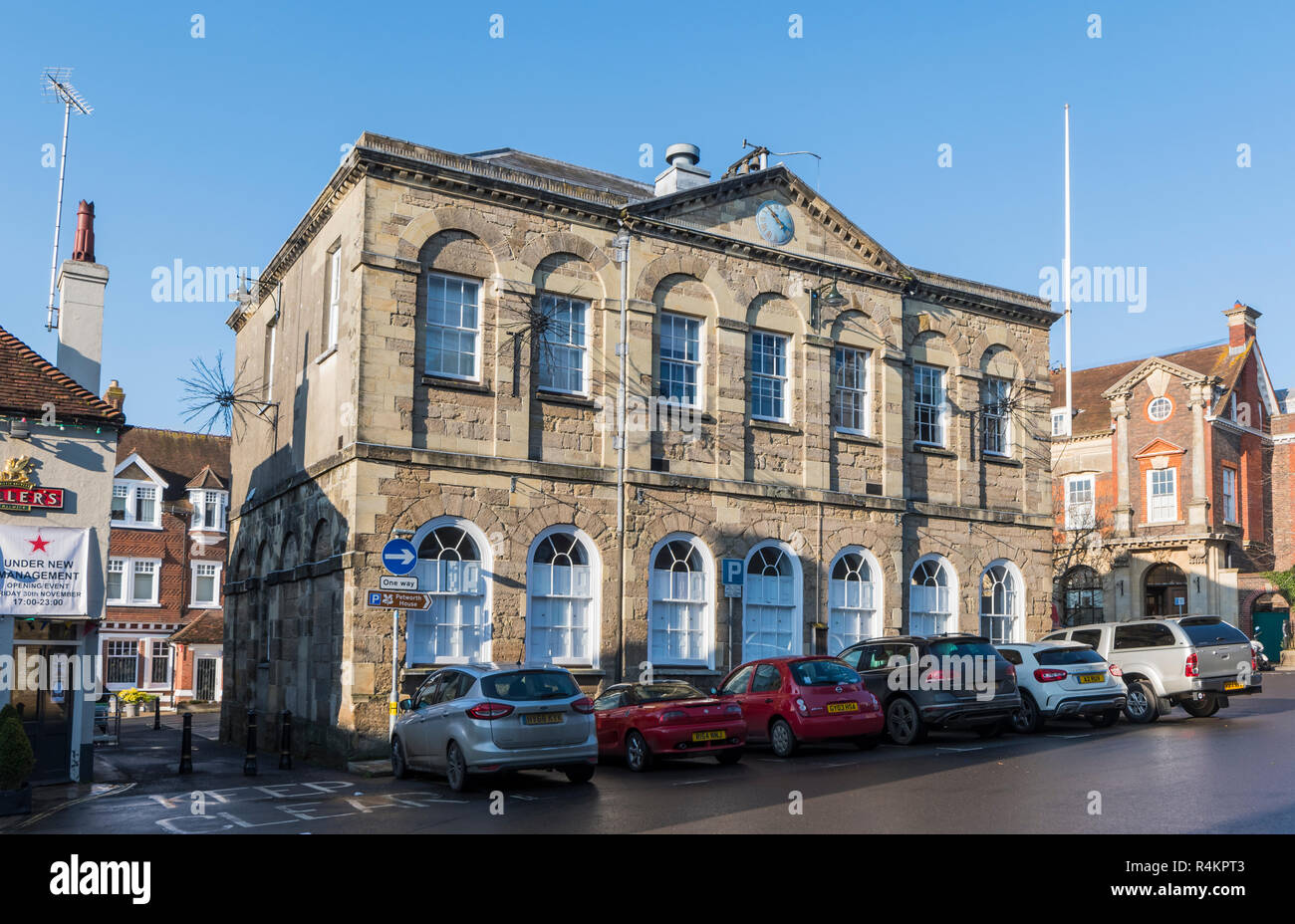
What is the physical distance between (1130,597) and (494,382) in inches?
1465

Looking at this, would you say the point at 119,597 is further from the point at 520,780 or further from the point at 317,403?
the point at 520,780

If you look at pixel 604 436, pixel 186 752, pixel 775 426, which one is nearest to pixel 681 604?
pixel 604 436

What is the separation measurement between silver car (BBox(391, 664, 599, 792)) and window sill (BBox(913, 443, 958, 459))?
14801 millimetres

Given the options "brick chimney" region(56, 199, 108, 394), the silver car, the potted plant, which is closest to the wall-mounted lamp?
the silver car

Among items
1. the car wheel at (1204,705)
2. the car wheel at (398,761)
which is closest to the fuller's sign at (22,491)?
the car wheel at (398,761)

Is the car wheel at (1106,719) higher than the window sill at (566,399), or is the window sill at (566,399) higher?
the window sill at (566,399)

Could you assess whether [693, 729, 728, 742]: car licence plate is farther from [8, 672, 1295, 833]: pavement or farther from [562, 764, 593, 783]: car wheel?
[562, 764, 593, 783]: car wheel

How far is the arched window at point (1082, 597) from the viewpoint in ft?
170

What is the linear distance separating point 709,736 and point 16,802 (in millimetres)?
8656

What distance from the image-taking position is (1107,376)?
55688 mm

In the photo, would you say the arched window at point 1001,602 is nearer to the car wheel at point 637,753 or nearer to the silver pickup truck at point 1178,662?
the silver pickup truck at point 1178,662

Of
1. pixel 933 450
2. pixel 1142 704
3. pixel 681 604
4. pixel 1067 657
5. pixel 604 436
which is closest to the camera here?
pixel 1067 657

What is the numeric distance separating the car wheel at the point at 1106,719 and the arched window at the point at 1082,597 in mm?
31835

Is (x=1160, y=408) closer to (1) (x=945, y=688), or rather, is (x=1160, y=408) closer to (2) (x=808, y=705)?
(1) (x=945, y=688)
